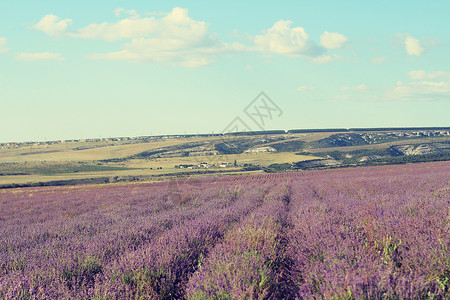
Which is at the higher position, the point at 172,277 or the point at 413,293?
Answer: the point at 413,293

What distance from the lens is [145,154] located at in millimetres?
111750

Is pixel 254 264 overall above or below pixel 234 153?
above

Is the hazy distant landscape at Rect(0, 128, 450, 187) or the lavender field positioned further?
the hazy distant landscape at Rect(0, 128, 450, 187)

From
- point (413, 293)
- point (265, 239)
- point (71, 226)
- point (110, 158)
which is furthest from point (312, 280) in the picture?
point (110, 158)

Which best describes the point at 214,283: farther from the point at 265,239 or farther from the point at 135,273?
the point at 265,239

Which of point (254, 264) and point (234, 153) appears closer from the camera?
point (254, 264)

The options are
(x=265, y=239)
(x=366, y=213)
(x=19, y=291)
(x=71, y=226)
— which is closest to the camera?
(x=19, y=291)

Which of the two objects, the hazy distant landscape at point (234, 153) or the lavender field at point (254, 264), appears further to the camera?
the hazy distant landscape at point (234, 153)

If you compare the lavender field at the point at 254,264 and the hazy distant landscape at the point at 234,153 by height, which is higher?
the lavender field at the point at 254,264

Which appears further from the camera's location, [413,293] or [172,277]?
[172,277]

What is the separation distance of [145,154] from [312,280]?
370 ft

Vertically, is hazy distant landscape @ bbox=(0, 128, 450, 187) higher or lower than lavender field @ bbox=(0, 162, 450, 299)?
lower

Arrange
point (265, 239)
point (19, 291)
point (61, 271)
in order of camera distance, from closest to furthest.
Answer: point (19, 291) → point (61, 271) → point (265, 239)

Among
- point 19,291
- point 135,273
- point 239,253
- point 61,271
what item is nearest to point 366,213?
point 239,253
